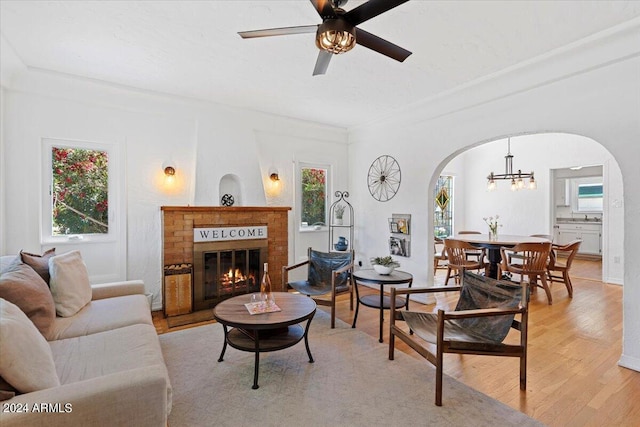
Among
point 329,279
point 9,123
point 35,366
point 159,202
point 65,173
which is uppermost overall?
point 9,123

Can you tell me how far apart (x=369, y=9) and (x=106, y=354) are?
250 centimetres

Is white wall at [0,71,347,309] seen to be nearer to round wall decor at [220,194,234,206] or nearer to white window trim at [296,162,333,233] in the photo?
round wall decor at [220,194,234,206]

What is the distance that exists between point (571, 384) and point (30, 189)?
5.33 m

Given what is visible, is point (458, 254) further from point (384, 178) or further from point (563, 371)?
point (563, 371)

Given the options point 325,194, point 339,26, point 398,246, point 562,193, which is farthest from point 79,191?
point 562,193

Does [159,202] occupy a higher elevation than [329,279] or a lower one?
higher

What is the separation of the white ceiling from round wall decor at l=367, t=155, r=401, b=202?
1.21 meters

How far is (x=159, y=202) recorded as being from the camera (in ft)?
13.4

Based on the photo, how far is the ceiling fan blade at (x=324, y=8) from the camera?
1.72m

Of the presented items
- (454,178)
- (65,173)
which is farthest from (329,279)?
(454,178)

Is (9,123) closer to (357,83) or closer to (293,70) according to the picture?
(293,70)

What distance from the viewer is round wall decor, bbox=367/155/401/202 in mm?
4883

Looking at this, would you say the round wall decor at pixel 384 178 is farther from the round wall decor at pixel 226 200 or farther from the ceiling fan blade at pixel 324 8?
the ceiling fan blade at pixel 324 8

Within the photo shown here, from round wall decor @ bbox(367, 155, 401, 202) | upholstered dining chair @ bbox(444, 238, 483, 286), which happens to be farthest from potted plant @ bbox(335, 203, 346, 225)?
upholstered dining chair @ bbox(444, 238, 483, 286)
